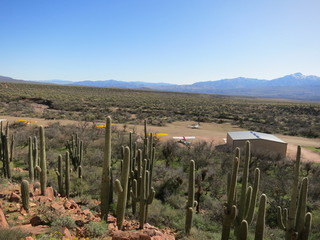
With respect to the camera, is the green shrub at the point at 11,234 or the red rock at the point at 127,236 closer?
the green shrub at the point at 11,234

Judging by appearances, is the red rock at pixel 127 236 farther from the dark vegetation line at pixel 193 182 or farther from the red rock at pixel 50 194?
the red rock at pixel 50 194

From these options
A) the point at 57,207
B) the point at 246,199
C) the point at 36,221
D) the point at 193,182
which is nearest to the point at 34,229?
the point at 36,221

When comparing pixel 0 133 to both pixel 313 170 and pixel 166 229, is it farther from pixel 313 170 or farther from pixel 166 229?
pixel 313 170

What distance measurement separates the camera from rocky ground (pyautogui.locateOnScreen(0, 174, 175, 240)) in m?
5.18

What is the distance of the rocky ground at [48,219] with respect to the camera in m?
5.18

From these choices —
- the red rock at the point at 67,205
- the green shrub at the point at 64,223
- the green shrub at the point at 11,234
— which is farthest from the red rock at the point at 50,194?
the green shrub at the point at 11,234

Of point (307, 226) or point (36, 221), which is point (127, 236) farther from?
point (307, 226)

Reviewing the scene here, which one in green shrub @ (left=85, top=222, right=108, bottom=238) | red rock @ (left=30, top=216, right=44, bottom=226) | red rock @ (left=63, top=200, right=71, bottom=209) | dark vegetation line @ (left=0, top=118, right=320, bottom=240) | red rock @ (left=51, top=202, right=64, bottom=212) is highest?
red rock @ (left=30, top=216, right=44, bottom=226)

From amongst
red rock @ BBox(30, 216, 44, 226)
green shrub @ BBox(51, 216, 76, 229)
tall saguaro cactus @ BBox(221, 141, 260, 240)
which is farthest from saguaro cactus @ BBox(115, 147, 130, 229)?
tall saguaro cactus @ BBox(221, 141, 260, 240)

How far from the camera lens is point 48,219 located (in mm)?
6027

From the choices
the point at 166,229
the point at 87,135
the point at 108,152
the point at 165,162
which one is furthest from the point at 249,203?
the point at 87,135

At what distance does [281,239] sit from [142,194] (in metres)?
4.72

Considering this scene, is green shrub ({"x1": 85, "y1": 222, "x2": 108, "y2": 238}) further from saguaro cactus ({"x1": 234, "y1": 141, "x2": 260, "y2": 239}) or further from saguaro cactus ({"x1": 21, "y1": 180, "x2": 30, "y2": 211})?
saguaro cactus ({"x1": 234, "y1": 141, "x2": 260, "y2": 239})

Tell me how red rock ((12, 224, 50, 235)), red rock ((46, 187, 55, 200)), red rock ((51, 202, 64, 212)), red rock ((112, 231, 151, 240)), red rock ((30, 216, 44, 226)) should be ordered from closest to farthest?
1. red rock ((112, 231, 151, 240))
2. red rock ((12, 224, 50, 235))
3. red rock ((30, 216, 44, 226))
4. red rock ((51, 202, 64, 212))
5. red rock ((46, 187, 55, 200))
